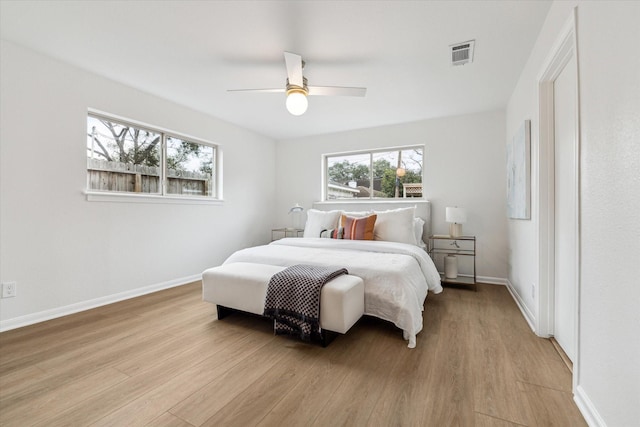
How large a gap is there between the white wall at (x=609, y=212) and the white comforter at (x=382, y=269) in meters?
0.96

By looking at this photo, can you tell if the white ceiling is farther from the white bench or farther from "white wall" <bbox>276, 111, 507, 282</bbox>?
the white bench

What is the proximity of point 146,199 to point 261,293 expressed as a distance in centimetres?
210

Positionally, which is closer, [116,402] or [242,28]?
Result: [116,402]

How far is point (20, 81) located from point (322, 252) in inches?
122

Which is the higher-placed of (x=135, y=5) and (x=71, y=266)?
(x=135, y=5)

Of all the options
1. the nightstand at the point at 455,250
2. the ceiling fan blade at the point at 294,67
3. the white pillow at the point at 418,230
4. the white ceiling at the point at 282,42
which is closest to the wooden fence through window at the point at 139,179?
the white ceiling at the point at 282,42

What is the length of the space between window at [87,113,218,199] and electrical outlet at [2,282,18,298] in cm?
102

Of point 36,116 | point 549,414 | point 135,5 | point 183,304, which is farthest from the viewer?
point 183,304

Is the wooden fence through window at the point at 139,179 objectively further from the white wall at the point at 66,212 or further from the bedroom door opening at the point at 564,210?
the bedroom door opening at the point at 564,210

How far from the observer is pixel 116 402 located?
1394 millimetres

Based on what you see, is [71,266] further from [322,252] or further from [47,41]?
[322,252]

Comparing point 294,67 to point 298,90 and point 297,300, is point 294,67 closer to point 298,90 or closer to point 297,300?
point 298,90

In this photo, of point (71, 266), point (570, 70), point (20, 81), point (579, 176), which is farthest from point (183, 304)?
point (570, 70)

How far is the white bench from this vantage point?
6.23 feet
